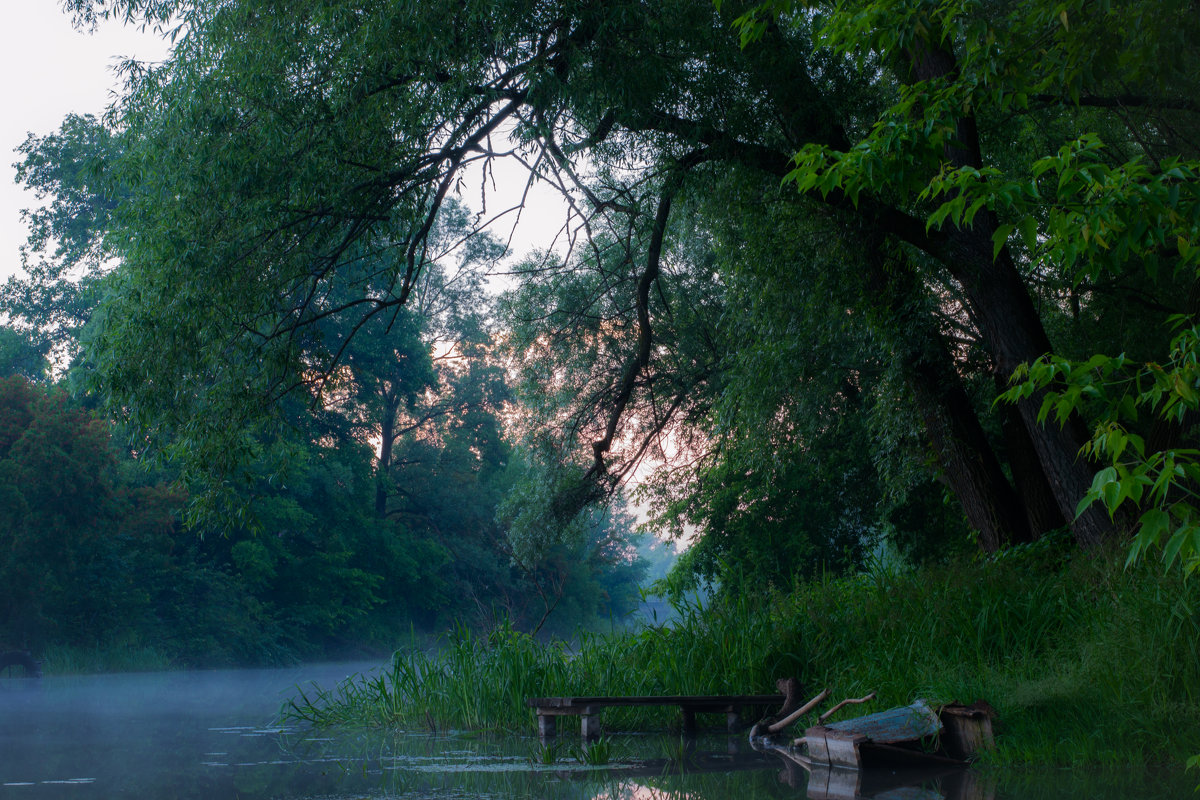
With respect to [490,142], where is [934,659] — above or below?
below

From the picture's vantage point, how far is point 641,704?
24.2ft

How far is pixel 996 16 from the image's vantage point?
788 cm

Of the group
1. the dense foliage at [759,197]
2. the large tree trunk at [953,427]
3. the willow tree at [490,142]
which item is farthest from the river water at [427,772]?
the large tree trunk at [953,427]

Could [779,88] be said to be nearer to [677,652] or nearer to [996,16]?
[996,16]

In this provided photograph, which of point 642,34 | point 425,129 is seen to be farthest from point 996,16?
point 425,129

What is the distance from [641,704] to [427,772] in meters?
1.88

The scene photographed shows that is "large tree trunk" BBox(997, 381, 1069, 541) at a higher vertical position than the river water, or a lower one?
higher

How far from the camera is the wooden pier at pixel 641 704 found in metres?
7.32

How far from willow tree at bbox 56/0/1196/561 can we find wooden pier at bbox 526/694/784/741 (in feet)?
9.66

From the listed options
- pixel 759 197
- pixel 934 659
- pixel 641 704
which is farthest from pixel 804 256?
pixel 641 704

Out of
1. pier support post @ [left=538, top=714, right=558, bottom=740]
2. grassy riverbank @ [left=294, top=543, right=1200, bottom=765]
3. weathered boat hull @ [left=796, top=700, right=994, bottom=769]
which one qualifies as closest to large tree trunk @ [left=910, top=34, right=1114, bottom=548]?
grassy riverbank @ [left=294, top=543, right=1200, bottom=765]

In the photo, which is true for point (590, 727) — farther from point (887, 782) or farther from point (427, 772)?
point (887, 782)

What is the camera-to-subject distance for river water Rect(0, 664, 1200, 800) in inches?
209

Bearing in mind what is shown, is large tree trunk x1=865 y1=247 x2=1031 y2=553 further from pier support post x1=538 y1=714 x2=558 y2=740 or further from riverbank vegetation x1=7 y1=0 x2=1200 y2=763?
pier support post x1=538 y1=714 x2=558 y2=740
